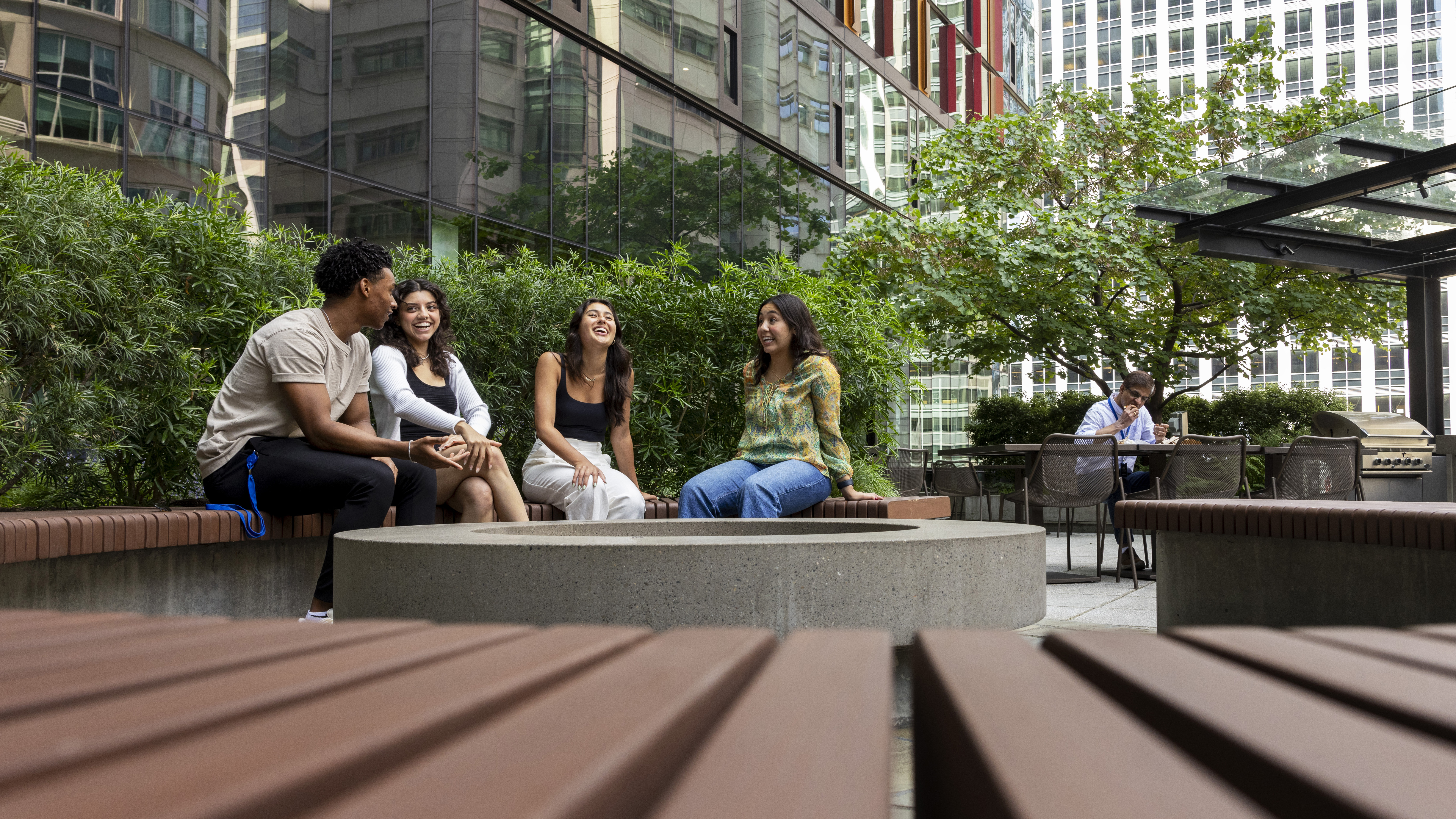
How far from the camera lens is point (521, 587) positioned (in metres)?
2.96

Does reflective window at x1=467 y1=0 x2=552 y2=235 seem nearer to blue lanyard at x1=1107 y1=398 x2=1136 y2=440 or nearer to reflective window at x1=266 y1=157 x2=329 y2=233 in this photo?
reflective window at x1=266 y1=157 x2=329 y2=233

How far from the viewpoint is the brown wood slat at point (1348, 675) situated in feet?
2.50

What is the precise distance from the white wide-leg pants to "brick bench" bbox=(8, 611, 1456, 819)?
433cm

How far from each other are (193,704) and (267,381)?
3.97 m

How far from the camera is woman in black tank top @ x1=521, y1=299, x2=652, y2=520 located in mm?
5613

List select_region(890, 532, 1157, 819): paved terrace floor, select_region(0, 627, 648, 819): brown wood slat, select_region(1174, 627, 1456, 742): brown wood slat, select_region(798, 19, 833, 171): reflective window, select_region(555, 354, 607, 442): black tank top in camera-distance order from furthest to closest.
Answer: select_region(798, 19, 833, 171): reflective window, select_region(555, 354, 607, 442): black tank top, select_region(890, 532, 1157, 819): paved terrace floor, select_region(1174, 627, 1456, 742): brown wood slat, select_region(0, 627, 648, 819): brown wood slat

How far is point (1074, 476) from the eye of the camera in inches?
313

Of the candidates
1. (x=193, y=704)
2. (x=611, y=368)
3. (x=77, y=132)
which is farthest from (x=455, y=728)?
(x=77, y=132)

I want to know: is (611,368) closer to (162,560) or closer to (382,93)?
(162,560)

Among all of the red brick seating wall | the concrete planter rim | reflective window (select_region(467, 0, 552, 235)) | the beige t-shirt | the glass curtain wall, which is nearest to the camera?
the concrete planter rim

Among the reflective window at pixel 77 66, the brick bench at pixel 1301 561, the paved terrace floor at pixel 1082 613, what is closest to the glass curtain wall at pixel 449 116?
the reflective window at pixel 77 66

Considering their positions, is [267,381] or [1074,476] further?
[1074,476]

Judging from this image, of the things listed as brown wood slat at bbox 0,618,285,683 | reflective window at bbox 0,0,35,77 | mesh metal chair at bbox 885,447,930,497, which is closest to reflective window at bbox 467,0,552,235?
reflective window at bbox 0,0,35,77

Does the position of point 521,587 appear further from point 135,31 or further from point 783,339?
point 135,31
